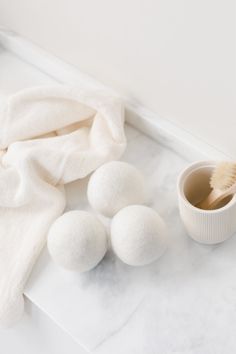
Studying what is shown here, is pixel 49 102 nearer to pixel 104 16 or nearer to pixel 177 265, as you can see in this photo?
pixel 104 16

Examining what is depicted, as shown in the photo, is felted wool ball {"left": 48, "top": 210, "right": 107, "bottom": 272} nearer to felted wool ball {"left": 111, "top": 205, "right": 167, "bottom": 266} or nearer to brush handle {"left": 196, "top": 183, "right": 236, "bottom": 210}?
felted wool ball {"left": 111, "top": 205, "right": 167, "bottom": 266}

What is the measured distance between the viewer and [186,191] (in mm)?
752

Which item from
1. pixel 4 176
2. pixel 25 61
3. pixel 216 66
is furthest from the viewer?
pixel 25 61

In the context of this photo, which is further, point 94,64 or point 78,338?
point 94,64

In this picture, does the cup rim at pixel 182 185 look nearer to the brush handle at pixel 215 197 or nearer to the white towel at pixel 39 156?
the brush handle at pixel 215 197

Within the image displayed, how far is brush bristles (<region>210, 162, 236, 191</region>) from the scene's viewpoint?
698 millimetres

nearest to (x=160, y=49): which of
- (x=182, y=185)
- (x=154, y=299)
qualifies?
(x=182, y=185)

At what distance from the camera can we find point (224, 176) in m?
0.70

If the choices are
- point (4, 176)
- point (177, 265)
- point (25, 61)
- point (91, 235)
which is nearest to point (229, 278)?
point (177, 265)

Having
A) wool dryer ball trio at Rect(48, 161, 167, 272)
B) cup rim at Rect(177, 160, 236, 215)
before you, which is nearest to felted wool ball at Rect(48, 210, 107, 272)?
wool dryer ball trio at Rect(48, 161, 167, 272)

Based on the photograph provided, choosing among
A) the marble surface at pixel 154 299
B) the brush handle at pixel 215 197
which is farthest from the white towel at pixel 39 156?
→ the brush handle at pixel 215 197

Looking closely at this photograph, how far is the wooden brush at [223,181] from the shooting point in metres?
0.70

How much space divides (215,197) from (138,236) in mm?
101

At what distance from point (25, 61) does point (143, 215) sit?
0.41 metres
